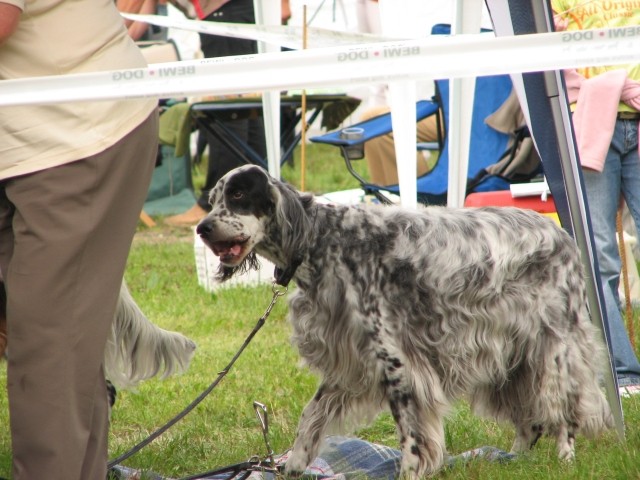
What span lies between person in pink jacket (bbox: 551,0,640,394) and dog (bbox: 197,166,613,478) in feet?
3.14

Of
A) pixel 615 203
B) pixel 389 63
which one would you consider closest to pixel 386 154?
pixel 615 203

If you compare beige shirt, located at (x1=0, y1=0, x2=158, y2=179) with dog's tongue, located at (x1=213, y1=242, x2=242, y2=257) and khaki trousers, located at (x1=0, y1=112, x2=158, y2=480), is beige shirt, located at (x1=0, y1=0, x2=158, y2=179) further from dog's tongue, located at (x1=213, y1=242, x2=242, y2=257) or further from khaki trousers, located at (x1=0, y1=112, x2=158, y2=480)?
dog's tongue, located at (x1=213, y1=242, x2=242, y2=257)

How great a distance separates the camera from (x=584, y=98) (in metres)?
5.12

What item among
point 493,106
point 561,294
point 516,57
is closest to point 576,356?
point 561,294

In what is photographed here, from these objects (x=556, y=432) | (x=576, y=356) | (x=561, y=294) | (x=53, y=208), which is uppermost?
(x=53, y=208)

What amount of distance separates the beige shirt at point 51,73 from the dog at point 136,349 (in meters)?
1.03

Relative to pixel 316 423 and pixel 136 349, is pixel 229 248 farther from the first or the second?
pixel 316 423

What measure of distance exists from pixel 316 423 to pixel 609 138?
83.4 inches

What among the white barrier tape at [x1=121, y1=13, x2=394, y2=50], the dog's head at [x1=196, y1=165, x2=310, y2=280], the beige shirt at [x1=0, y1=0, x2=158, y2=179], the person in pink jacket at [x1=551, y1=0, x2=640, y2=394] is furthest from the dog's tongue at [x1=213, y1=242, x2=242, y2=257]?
the white barrier tape at [x1=121, y1=13, x2=394, y2=50]

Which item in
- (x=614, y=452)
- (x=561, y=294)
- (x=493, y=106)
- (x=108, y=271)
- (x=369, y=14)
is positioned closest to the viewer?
(x=108, y=271)

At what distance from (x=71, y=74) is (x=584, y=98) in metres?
3.05

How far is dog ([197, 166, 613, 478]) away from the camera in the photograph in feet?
12.9

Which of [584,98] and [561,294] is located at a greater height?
[584,98]

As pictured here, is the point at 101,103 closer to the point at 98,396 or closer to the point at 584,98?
the point at 98,396
